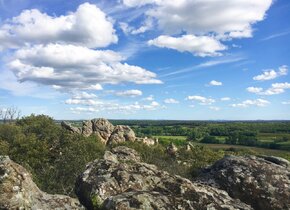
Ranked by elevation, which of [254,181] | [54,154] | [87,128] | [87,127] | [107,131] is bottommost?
[54,154]

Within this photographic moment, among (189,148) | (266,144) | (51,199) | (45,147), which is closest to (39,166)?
(45,147)

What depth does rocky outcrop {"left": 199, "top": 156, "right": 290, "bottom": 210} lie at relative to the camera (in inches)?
543

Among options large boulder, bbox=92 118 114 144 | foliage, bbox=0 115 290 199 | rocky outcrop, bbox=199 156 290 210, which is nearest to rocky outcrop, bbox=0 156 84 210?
rocky outcrop, bbox=199 156 290 210

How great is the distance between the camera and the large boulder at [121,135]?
11719 cm

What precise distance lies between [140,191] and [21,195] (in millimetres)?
3721

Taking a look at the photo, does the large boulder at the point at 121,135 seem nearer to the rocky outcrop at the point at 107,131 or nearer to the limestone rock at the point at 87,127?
the rocky outcrop at the point at 107,131

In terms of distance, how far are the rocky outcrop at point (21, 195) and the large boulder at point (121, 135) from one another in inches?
4062

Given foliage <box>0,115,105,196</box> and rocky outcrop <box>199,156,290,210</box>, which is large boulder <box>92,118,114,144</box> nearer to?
foliage <box>0,115,105,196</box>

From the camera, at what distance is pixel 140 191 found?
11625 millimetres

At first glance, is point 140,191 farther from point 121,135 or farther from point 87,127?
point 87,127

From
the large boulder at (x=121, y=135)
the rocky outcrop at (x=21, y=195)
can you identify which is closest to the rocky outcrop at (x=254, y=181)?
the rocky outcrop at (x=21, y=195)

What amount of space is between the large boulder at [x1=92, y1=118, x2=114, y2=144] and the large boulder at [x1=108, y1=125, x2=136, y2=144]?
1.68 meters

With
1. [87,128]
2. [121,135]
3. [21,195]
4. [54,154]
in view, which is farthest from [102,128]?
[21,195]

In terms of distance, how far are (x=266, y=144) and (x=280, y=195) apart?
178m
